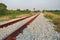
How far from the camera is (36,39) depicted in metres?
7.08

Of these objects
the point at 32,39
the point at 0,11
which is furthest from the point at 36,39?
the point at 0,11

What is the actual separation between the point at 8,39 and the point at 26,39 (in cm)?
78

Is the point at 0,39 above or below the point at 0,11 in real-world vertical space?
above

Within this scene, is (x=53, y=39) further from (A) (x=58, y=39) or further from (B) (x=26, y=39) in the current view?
(B) (x=26, y=39)

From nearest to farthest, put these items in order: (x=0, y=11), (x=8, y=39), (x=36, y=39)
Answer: (x=8, y=39) → (x=36, y=39) → (x=0, y=11)

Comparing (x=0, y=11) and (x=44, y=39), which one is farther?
(x=0, y=11)

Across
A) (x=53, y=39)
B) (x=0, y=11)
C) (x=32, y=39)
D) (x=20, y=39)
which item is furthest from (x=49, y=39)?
(x=0, y=11)

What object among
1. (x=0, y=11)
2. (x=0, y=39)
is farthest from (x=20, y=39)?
(x=0, y=11)

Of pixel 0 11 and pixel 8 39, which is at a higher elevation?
pixel 8 39

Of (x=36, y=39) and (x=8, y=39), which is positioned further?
(x=36, y=39)

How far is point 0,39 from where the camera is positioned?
7.04 m

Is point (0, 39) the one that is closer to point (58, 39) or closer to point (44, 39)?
point (44, 39)

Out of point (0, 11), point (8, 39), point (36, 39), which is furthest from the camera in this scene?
point (0, 11)

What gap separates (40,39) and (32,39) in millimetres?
317
